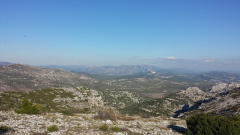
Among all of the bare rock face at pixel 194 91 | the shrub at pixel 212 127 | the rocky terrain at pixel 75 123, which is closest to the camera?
the rocky terrain at pixel 75 123

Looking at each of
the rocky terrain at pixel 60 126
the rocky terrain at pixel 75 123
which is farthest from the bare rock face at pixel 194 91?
the rocky terrain at pixel 60 126

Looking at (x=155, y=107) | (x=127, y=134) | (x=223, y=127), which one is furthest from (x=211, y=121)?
(x=155, y=107)

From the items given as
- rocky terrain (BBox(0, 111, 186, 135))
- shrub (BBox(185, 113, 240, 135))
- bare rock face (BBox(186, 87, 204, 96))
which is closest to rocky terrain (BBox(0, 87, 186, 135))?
rocky terrain (BBox(0, 111, 186, 135))

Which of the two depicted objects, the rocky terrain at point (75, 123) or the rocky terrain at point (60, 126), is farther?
the rocky terrain at point (75, 123)

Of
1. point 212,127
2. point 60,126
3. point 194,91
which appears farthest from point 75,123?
point 194,91

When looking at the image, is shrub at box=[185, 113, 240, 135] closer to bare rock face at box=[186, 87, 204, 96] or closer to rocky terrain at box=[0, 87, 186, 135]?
rocky terrain at box=[0, 87, 186, 135]

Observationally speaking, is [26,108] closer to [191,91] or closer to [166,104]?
[166,104]

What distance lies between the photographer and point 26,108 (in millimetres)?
23484

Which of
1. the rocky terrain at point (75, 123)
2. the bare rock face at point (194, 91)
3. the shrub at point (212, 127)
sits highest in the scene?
the shrub at point (212, 127)

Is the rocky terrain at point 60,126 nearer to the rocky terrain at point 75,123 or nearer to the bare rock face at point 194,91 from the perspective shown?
the rocky terrain at point 75,123

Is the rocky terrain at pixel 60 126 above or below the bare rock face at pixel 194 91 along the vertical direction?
above

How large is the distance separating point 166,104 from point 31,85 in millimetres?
179397

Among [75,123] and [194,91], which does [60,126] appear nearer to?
[75,123]

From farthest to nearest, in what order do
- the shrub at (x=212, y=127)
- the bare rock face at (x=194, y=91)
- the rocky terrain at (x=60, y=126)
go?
the bare rock face at (x=194, y=91), the shrub at (x=212, y=127), the rocky terrain at (x=60, y=126)
